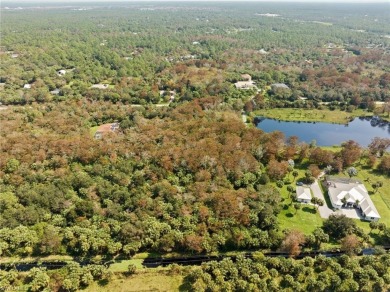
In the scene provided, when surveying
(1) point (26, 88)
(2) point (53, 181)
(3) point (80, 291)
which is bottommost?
(3) point (80, 291)

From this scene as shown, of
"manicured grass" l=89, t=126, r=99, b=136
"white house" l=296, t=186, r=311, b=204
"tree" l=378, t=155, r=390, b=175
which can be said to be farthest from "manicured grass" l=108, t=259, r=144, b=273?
"tree" l=378, t=155, r=390, b=175

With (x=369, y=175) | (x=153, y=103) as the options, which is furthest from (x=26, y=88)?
(x=369, y=175)

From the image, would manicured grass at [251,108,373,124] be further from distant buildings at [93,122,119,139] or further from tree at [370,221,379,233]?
tree at [370,221,379,233]

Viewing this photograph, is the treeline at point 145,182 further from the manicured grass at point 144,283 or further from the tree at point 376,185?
the tree at point 376,185

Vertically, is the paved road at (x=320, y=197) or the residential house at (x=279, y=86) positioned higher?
the residential house at (x=279, y=86)

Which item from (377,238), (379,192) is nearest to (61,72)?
(379,192)

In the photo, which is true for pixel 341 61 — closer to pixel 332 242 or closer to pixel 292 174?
pixel 292 174

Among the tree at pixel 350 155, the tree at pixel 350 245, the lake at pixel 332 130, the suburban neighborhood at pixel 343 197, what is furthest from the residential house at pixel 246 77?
the tree at pixel 350 245

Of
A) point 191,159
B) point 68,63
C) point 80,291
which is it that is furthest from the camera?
point 68,63
